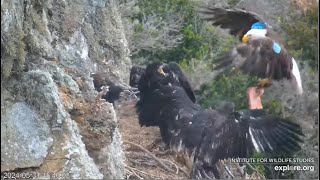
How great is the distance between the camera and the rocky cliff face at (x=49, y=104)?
3.09m

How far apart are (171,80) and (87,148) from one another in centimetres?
131

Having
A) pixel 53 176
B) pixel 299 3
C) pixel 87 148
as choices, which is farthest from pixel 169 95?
pixel 299 3

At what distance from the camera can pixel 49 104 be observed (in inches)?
128

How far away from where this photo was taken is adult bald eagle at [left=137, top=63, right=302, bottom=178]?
4207mm

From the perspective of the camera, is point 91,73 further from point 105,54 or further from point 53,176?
point 53,176

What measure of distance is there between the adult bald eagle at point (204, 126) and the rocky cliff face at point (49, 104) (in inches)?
20.6

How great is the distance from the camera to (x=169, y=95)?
4.65 meters

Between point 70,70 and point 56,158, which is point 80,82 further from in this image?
point 56,158

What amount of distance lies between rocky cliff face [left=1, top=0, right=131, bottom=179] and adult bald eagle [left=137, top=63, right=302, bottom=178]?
522mm

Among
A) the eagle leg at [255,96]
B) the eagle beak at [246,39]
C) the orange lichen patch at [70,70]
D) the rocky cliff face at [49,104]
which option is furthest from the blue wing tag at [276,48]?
the orange lichen patch at [70,70]

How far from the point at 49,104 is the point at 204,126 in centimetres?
136

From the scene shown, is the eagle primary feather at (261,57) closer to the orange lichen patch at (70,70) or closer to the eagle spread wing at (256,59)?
the eagle spread wing at (256,59)

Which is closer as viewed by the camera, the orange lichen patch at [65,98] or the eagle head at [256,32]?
the orange lichen patch at [65,98]

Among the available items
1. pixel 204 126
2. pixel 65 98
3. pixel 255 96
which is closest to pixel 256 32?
pixel 255 96
